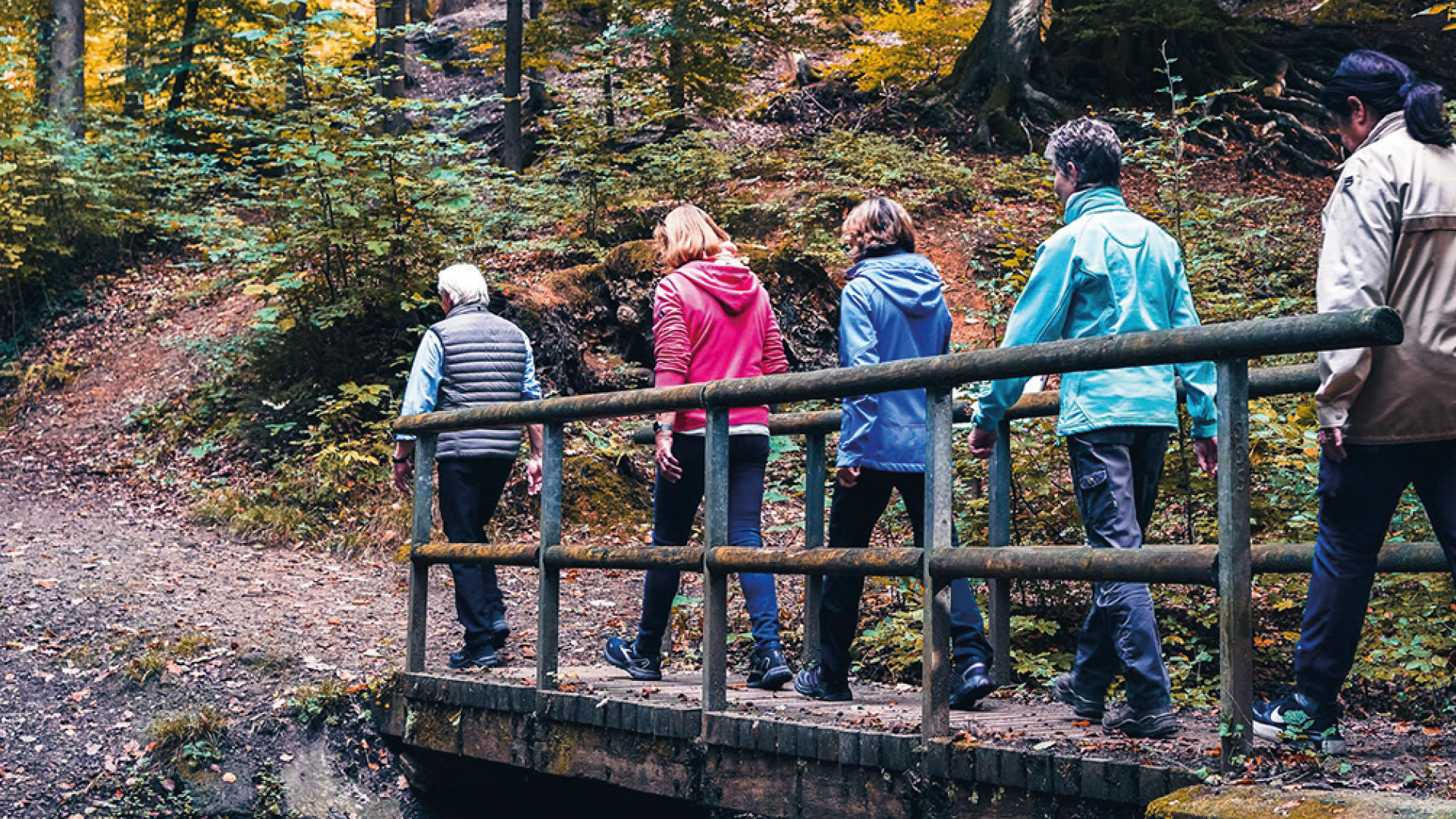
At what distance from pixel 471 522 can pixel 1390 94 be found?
4.40m

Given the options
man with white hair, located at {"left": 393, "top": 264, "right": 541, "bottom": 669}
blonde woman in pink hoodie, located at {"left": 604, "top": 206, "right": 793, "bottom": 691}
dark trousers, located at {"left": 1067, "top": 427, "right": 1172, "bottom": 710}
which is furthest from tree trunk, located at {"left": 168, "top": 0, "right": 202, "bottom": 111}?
dark trousers, located at {"left": 1067, "top": 427, "right": 1172, "bottom": 710}

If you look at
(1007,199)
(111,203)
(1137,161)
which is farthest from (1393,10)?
(111,203)

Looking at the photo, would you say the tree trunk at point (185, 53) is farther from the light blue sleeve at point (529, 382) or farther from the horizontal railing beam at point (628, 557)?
the horizontal railing beam at point (628, 557)

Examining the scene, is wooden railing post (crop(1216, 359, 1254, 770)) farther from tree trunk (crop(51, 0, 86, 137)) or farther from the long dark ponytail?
tree trunk (crop(51, 0, 86, 137))

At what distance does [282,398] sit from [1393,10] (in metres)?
18.7

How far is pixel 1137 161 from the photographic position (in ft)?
23.6

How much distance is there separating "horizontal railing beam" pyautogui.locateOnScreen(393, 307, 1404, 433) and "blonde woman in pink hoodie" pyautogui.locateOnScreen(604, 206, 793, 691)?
1.34 feet

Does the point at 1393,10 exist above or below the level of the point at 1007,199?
above

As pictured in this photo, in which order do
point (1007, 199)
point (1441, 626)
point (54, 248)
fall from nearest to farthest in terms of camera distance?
point (1441, 626), point (1007, 199), point (54, 248)

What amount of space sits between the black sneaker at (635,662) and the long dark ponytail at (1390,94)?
3532mm

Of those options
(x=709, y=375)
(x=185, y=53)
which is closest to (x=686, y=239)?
(x=709, y=375)

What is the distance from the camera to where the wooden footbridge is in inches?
122

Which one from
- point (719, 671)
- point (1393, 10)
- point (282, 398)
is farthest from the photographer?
point (1393, 10)

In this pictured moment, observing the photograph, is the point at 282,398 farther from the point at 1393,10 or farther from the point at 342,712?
the point at 1393,10
